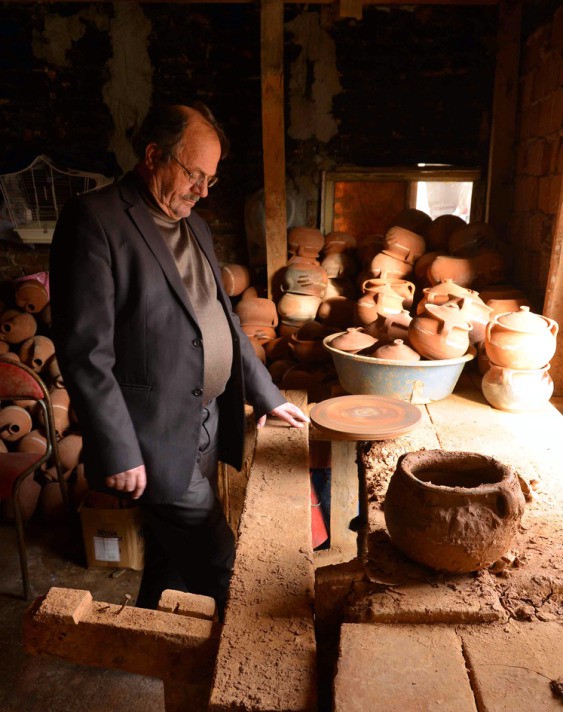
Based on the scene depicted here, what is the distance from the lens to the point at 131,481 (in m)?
2.07

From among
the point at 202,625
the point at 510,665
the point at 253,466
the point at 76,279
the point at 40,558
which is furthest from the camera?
the point at 40,558

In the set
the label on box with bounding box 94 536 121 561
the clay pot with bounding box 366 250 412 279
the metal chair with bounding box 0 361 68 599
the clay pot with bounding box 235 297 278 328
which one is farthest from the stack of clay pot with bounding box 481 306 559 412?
the metal chair with bounding box 0 361 68 599

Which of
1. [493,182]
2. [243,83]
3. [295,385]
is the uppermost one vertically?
[243,83]

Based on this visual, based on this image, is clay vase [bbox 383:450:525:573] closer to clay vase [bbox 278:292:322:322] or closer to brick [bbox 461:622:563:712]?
brick [bbox 461:622:563:712]

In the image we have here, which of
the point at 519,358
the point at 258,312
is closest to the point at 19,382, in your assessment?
the point at 258,312

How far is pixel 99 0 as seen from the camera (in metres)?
4.58

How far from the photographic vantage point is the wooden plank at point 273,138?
160 inches

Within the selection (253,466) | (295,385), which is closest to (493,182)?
(295,385)

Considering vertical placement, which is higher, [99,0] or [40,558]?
[99,0]

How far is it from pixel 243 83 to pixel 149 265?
3567 millimetres

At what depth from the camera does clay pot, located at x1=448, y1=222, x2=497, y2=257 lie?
4.18 metres

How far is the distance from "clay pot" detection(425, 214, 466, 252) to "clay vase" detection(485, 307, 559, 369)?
68.9 inches

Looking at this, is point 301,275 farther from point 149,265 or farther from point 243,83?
point 149,265

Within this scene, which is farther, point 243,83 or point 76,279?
point 243,83
